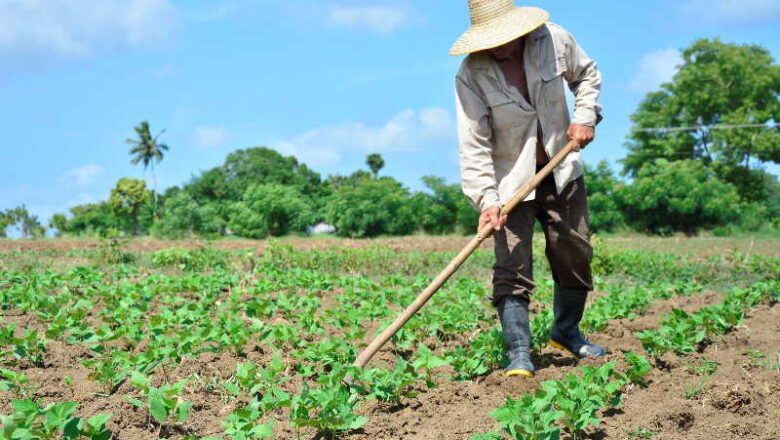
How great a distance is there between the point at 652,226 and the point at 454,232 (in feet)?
25.8

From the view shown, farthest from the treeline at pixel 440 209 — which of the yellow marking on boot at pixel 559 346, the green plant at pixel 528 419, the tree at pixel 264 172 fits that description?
the green plant at pixel 528 419

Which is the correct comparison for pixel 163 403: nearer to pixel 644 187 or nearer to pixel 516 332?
pixel 516 332

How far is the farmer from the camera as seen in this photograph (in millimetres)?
4191

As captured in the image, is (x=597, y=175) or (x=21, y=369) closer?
(x=21, y=369)

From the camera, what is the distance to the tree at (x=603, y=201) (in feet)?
96.8

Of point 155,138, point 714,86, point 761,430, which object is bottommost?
point 761,430

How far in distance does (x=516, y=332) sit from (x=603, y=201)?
87.2 feet

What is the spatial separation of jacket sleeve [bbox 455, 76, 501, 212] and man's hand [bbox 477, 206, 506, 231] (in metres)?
0.08

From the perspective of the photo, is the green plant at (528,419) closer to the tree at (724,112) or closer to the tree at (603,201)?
the tree at (603,201)

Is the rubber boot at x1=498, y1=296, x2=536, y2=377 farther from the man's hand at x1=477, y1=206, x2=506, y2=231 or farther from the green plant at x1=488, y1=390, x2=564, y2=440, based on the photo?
the green plant at x1=488, y1=390, x2=564, y2=440

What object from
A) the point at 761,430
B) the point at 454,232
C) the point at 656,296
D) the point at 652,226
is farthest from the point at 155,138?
the point at 761,430

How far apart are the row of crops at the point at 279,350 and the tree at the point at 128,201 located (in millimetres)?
51765

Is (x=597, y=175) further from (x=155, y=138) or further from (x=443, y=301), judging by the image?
(x=155, y=138)

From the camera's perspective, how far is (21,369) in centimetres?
431
